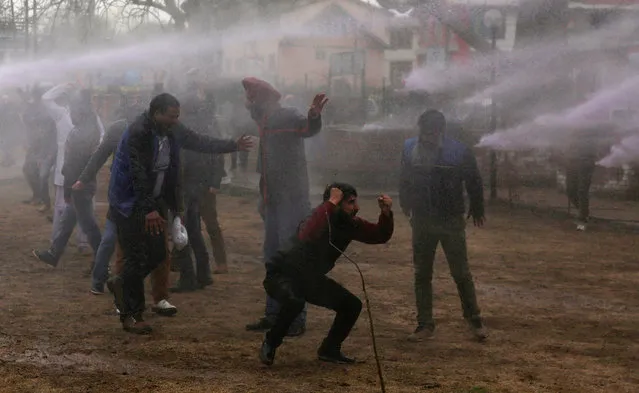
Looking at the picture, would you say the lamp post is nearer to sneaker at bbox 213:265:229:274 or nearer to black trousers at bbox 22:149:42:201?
sneaker at bbox 213:265:229:274

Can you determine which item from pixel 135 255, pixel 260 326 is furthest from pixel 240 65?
pixel 260 326

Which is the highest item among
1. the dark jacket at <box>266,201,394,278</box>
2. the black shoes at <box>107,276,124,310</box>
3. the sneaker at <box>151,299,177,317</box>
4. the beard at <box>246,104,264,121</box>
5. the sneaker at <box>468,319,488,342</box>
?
the beard at <box>246,104,264,121</box>

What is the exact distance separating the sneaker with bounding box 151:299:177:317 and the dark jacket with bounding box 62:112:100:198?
2246 mm

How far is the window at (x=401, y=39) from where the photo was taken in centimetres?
2377

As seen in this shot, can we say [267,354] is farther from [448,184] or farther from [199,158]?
[199,158]

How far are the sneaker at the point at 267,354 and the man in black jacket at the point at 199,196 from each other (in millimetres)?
2666

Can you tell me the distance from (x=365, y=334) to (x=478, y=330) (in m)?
0.81

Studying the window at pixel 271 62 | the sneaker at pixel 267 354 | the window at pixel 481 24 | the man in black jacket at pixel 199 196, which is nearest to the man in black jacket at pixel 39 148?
the man in black jacket at pixel 199 196

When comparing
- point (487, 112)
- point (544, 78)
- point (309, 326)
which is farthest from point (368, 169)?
point (309, 326)

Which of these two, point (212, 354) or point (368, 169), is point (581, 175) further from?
point (212, 354)

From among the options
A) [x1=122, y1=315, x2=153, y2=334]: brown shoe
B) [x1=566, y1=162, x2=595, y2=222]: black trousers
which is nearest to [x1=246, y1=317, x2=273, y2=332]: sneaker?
[x1=122, y1=315, x2=153, y2=334]: brown shoe

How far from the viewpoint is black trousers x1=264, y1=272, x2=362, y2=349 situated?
20.2 ft

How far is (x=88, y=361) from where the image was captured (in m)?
6.20

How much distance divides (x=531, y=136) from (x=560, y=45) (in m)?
2.06
